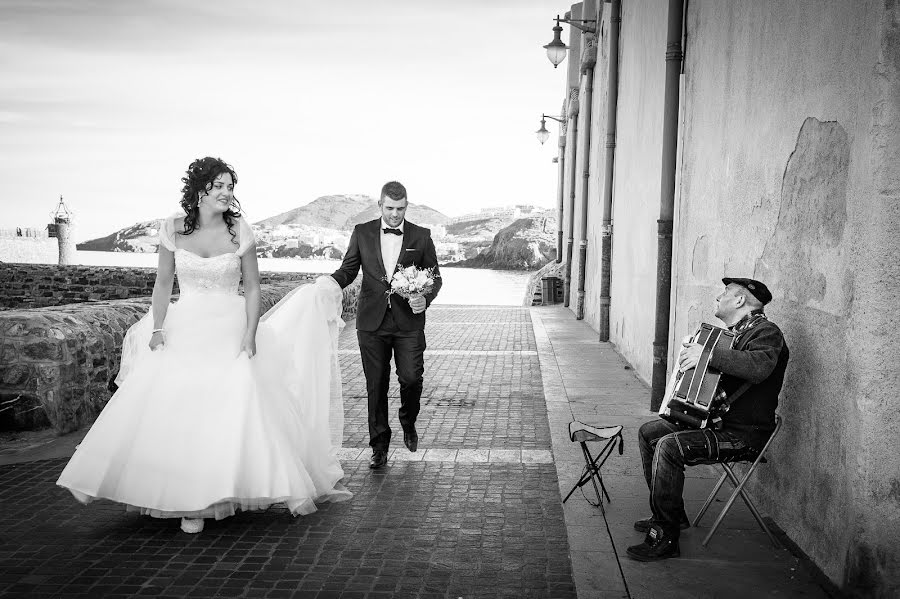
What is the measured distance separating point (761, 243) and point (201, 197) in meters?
3.70

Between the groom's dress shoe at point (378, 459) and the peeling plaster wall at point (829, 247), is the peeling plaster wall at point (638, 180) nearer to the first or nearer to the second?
the peeling plaster wall at point (829, 247)

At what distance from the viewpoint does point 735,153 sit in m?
6.09

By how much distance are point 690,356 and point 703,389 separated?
0.62ft

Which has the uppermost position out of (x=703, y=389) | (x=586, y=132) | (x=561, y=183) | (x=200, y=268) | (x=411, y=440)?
(x=586, y=132)

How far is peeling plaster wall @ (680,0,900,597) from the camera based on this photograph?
11.2ft

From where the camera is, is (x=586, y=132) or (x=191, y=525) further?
(x=586, y=132)

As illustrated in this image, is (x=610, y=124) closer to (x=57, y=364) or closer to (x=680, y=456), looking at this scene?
(x=57, y=364)

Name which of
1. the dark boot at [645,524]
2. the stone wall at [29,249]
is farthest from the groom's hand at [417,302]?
the stone wall at [29,249]

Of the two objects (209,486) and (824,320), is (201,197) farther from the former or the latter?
(824,320)

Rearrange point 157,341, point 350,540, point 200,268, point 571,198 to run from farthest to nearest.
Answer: point 571,198 → point 200,268 → point 157,341 → point 350,540

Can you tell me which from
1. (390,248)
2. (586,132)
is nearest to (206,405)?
(390,248)

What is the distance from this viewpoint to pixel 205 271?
500 cm

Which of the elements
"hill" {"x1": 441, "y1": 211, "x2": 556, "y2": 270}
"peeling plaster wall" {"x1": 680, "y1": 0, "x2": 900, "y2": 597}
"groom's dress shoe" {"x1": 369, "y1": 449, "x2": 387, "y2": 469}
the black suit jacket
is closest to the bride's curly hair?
the black suit jacket

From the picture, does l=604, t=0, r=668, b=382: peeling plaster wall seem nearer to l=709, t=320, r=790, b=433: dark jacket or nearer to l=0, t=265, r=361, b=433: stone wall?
l=709, t=320, r=790, b=433: dark jacket
